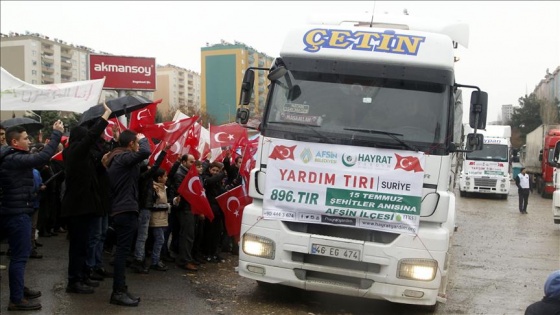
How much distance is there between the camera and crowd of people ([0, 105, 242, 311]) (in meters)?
5.85

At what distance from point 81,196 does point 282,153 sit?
2330mm

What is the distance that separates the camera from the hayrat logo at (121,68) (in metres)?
16.9

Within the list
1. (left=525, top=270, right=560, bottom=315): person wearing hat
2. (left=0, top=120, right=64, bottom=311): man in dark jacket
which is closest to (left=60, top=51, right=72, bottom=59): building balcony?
(left=0, top=120, right=64, bottom=311): man in dark jacket

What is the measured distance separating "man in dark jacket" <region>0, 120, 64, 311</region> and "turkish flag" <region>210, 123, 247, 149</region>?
15.2 ft

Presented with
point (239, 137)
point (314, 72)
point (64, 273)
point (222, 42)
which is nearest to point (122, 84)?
point (239, 137)

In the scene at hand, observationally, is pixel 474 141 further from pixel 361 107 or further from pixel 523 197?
pixel 523 197

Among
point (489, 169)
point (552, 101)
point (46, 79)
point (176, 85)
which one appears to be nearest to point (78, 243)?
point (489, 169)

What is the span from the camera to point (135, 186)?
666cm

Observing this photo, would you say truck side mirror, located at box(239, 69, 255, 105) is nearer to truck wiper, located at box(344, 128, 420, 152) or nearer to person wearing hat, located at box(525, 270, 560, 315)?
truck wiper, located at box(344, 128, 420, 152)

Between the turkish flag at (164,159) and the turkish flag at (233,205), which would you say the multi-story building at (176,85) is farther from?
the turkish flag at (233,205)

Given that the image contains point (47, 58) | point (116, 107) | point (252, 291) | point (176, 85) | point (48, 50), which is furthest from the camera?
point (176, 85)

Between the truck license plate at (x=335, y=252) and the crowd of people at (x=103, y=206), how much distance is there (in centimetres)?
206

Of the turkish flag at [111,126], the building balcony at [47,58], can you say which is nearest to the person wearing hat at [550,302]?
the turkish flag at [111,126]

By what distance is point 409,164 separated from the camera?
6.38 metres
